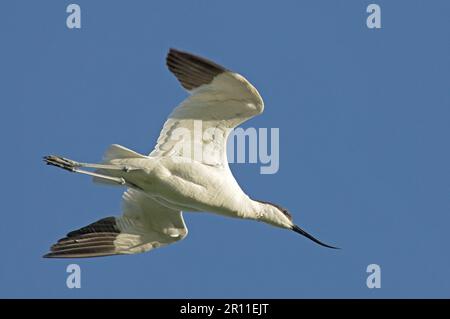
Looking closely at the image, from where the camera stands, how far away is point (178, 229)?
13828 mm

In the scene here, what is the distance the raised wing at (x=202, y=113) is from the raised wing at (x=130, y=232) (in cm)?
123

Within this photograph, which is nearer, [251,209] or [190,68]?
[190,68]

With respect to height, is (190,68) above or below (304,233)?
above

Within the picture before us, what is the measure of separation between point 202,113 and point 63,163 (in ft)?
6.28

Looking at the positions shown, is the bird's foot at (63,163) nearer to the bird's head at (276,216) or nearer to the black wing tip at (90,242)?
the black wing tip at (90,242)

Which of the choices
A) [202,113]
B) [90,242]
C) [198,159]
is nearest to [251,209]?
[198,159]

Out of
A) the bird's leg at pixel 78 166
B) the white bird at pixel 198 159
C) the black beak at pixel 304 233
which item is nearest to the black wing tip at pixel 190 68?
the white bird at pixel 198 159

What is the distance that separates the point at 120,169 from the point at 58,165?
93 cm

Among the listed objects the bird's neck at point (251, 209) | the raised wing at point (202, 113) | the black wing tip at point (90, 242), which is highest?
the raised wing at point (202, 113)

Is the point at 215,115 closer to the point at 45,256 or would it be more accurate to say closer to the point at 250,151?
the point at 250,151

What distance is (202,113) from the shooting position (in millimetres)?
12828

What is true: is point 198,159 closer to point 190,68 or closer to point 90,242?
point 190,68

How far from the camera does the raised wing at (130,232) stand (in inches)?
542

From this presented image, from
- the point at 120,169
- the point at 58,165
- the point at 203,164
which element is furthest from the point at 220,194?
the point at 58,165
